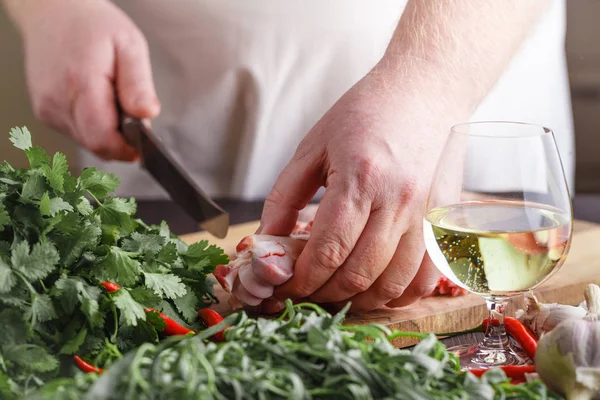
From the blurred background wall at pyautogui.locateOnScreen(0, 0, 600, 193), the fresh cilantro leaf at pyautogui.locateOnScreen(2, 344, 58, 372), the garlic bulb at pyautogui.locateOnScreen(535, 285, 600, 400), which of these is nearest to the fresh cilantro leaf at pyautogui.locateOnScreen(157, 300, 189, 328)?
the fresh cilantro leaf at pyautogui.locateOnScreen(2, 344, 58, 372)

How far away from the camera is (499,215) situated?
4.34 feet

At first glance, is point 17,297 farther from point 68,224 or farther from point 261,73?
point 261,73

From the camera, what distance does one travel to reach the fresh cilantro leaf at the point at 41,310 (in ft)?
3.99

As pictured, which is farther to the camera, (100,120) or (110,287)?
(100,120)

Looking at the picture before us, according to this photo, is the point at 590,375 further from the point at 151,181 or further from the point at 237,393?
the point at 151,181

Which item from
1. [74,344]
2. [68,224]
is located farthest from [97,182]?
[74,344]

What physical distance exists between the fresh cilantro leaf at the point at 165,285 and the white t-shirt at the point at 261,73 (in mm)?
1522

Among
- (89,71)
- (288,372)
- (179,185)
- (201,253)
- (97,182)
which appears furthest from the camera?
(89,71)

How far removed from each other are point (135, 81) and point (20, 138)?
3.62ft

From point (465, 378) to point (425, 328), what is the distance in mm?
633

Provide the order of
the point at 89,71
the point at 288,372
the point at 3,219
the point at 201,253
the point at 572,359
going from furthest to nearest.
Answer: the point at 89,71, the point at 201,253, the point at 3,219, the point at 572,359, the point at 288,372

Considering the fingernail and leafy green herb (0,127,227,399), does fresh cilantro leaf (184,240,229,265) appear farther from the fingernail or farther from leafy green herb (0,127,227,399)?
the fingernail

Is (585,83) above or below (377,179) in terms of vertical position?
below

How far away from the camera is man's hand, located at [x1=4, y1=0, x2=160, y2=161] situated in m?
2.57
